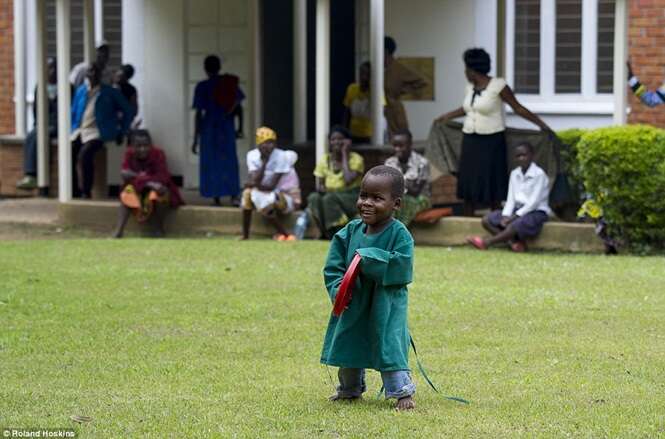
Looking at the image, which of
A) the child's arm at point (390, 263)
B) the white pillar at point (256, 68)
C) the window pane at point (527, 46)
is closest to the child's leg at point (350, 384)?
the child's arm at point (390, 263)

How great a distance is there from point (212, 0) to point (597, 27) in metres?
4.85

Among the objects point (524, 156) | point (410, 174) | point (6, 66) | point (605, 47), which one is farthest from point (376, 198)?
point (6, 66)

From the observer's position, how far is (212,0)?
17438mm

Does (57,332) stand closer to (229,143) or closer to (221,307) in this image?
(221,307)

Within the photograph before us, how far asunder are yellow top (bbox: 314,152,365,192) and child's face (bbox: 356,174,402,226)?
25.4 ft

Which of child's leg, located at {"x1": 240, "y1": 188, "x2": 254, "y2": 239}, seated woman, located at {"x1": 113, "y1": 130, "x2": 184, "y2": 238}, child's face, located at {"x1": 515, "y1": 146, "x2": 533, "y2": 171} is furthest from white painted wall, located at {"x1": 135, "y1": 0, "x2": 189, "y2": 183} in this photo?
child's face, located at {"x1": 515, "y1": 146, "x2": 533, "y2": 171}

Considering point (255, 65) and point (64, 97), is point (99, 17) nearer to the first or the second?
point (255, 65)

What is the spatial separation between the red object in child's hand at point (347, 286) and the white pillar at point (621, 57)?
7794 millimetres

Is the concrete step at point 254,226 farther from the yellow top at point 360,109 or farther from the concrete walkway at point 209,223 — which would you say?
the yellow top at point 360,109

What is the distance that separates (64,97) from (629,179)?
6.36 meters

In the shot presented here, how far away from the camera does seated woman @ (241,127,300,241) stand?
15.0 metres

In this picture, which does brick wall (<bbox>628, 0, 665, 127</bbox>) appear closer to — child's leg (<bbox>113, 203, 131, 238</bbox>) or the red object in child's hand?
child's leg (<bbox>113, 203, 131, 238</bbox>)

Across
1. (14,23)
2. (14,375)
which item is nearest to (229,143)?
(14,23)

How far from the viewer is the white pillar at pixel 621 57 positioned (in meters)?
14.0
